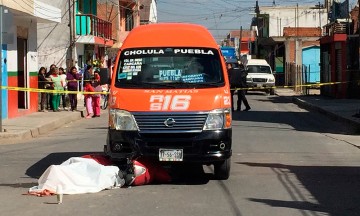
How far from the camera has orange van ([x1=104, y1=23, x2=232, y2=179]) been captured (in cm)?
887

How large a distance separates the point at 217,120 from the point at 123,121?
1.41 metres

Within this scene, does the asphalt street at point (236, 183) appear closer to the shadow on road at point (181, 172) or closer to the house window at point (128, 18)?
the shadow on road at point (181, 172)

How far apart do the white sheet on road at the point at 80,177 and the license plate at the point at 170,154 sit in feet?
2.32

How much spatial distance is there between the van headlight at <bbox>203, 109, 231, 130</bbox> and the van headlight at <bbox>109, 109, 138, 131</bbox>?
108cm

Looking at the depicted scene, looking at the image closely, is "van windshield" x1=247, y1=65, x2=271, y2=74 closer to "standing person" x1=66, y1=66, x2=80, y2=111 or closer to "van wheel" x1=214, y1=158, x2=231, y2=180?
"standing person" x1=66, y1=66, x2=80, y2=111

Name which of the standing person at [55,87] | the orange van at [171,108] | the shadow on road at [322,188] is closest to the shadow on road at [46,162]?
the orange van at [171,108]

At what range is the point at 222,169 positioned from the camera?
30.9ft

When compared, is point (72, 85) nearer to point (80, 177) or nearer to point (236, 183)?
point (236, 183)

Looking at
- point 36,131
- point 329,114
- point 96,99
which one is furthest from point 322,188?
point 96,99

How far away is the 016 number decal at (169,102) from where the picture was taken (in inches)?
351

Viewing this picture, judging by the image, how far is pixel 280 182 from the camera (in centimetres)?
943

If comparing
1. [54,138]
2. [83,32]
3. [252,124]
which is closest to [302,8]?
[83,32]

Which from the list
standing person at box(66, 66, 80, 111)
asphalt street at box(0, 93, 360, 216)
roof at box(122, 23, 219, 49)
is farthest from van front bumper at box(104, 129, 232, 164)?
standing person at box(66, 66, 80, 111)

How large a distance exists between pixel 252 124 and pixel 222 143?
10.1 metres
